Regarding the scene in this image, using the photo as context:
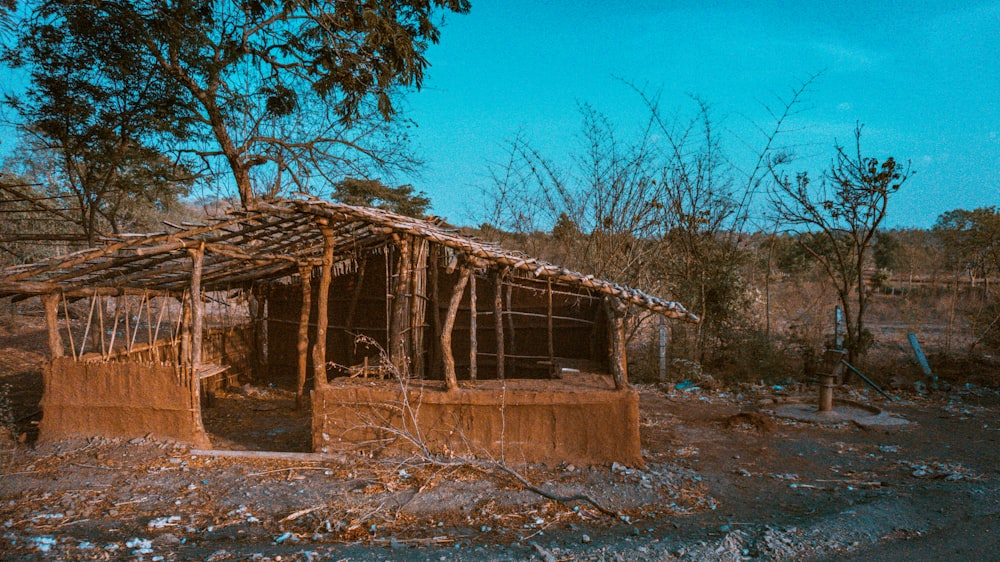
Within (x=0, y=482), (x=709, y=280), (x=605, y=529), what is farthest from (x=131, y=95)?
(x=709, y=280)

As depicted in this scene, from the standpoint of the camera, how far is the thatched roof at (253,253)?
18.8 ft

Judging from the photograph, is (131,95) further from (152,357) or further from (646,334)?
(646,334)

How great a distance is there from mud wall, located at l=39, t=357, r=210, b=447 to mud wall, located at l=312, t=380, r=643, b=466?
1646mm

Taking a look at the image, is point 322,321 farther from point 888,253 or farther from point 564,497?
point 888,253

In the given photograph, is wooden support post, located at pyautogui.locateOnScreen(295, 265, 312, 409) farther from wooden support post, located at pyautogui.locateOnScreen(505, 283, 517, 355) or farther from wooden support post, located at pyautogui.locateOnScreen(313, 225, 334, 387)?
wooden support post, located at pyautogui.locateOnScreen(505, 283, 517, 355)

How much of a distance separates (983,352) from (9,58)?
16663 mm

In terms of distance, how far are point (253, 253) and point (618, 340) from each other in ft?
14.6

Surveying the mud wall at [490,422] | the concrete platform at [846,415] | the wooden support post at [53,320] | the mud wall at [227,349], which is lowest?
the concrete platform at [846,415]

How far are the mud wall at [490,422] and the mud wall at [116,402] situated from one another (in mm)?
1646

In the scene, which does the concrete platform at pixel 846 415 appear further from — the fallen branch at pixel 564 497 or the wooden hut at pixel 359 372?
the fallen branch at pixel 564 497

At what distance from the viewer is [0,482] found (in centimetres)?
527

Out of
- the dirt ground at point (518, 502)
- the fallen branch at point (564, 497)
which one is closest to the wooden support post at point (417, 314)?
the dirt ground at point (518, 502)

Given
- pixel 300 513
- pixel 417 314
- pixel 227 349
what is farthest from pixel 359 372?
pixel 227 349

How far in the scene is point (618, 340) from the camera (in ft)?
19.2
